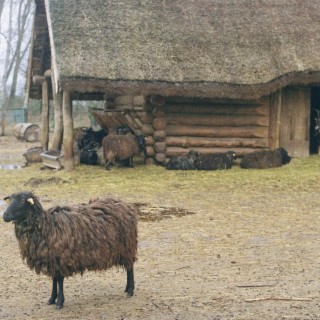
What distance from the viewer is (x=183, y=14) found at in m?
18.9

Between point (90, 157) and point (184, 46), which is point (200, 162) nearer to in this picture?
point (90, 157)

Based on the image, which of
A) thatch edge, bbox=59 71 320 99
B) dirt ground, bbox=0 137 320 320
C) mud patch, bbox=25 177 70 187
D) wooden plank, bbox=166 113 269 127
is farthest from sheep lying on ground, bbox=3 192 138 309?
wooden plank, bbox=166 113 269 127

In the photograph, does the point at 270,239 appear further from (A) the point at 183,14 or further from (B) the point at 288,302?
(A) the point at 183,14

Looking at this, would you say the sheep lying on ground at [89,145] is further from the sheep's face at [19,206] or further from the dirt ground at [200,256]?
the sheep's face at [19,206]

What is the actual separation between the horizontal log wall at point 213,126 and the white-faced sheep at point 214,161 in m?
0.84

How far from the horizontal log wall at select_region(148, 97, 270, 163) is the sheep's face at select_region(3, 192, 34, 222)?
11685 millimetres

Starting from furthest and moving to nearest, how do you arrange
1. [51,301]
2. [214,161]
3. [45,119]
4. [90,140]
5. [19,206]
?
1. [45,119]
2. [90,140]
3. [214,161]
4. [51,301]
5. [19,206]

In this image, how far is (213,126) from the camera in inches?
713

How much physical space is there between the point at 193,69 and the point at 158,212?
6.70 meters

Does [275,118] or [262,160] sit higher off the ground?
[275,118]

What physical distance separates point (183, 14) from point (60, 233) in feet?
45.6

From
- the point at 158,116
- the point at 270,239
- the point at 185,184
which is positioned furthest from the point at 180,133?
the point at 270,239

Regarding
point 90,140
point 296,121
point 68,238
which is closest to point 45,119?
point 90,140

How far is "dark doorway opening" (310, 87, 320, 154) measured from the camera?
1950 cm
